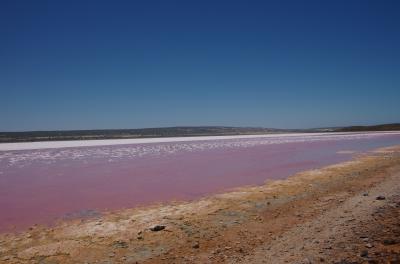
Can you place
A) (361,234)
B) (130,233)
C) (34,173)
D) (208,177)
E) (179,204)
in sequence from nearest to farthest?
(361,234) < (130,233) < (179,204) < (208,177) < (34,173)

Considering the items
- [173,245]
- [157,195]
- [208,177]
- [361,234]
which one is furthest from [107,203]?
[361,234]

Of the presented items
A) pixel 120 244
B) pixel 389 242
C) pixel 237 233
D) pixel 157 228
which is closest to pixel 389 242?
pixel 389 242

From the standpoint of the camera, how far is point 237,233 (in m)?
6.93

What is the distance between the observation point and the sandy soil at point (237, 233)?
18.2 ft

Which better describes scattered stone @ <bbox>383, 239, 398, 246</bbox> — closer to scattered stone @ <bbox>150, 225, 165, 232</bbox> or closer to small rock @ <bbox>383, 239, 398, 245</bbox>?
small rock @ <bbox>383, 239, 398, 245</bbox>

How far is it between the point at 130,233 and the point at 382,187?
25.5 ft

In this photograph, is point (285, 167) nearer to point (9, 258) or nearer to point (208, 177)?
point (208, 177)

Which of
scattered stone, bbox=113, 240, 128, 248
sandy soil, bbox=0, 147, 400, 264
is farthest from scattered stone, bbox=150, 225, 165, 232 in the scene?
scattered stone, bbox=113, 240, 128, 248

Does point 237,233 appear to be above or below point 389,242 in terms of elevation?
below

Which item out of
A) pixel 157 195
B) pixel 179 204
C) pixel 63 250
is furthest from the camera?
pixel 157 195

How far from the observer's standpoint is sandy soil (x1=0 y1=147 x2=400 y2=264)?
5.54 meters

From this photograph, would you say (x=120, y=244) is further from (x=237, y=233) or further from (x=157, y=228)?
(x=237, y=233)

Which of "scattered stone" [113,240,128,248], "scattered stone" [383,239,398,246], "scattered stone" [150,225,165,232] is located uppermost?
"scattered stone" [383,239,398,246]

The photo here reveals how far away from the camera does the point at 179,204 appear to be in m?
9.66
